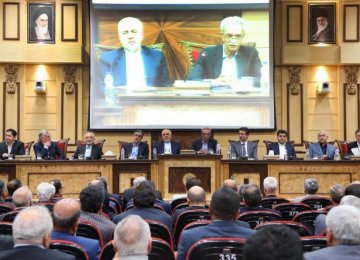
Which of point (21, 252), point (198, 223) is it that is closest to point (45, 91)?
point (198, 223)

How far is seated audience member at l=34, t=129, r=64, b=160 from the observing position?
33.5 ft

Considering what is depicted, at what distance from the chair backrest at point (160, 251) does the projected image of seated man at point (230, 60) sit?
954 centimetres

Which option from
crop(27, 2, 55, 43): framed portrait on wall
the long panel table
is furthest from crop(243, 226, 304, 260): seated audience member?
crop(27, 2, 55, 43): framed portrait on wall

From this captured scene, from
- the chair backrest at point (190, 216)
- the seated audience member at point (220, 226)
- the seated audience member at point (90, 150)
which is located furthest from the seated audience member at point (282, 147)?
the seated audience member at point (220, 226)

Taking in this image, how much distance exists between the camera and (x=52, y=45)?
1280 centimetres

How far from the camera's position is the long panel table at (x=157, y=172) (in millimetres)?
9508

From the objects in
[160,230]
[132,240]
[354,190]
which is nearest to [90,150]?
[354,190]

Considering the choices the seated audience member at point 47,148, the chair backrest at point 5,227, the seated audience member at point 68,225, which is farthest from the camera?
the seated audience member at point 47,148

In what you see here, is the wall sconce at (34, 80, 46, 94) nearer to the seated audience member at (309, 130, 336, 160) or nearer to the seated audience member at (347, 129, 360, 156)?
the seated audience member at (309, 130, 336, 160)

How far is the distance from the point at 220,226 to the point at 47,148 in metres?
7.10

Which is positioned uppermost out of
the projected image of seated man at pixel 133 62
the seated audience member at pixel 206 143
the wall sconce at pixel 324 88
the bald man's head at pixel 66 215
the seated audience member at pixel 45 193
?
the projected image of seated man at pixel 133 62

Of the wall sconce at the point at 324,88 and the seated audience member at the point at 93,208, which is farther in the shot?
the wall sconce at the point at 324,88

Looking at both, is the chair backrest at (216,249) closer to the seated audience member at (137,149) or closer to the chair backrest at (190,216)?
the chair backrest at (190,216)

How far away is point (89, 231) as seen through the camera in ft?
13.2
